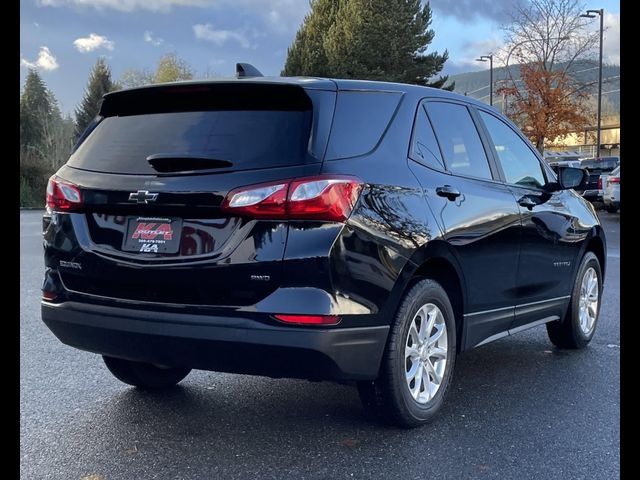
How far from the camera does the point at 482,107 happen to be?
4.86m

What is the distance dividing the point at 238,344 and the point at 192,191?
0.73 meters

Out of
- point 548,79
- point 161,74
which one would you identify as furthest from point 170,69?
point 548,79

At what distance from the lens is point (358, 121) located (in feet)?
11.7

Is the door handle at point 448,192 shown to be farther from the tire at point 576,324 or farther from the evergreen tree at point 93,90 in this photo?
the evergreen tree at point 93,90

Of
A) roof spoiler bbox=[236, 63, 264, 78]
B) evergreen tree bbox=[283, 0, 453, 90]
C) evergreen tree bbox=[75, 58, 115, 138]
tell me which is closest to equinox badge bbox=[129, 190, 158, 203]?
roof spoiler bbox=[236, 63, 264, 78]

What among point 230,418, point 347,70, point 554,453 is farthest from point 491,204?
point 347,70

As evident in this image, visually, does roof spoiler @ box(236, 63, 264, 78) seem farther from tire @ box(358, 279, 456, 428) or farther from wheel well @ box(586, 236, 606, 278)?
wheel well @ box(586, 236, 606, 278)

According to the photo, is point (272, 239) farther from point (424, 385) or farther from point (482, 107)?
point (482, 107)

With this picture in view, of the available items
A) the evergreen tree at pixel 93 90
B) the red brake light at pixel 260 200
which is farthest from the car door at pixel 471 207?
the evergreen tree at pixel 93 90

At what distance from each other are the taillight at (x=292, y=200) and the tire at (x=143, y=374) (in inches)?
60.4

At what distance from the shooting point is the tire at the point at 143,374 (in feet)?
14.1

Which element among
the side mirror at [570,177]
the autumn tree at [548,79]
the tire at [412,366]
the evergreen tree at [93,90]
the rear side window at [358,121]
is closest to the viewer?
the rear side window at [358,121]

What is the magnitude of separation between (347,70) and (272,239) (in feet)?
128
